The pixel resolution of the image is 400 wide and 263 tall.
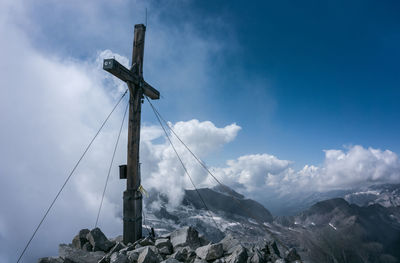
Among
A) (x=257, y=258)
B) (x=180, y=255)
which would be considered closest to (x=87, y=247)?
(x=180, y=255)

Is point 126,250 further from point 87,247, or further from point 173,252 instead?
point 87,247

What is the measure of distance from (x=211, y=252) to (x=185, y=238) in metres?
1.61

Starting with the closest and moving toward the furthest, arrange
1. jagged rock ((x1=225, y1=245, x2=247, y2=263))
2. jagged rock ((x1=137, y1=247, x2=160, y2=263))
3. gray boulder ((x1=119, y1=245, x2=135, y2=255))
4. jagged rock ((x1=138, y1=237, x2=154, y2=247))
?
jagged rock ((x1=137, y1=247, x2=160, y2=263)) < jagged rock ((x1=225, y1=245, x2=247, y2=263)) < gray boulder ((x1=119, y1=245, x2=135, y2=255)) < jagged rock ((x1=138, y1=237, x2=154, y2=247))

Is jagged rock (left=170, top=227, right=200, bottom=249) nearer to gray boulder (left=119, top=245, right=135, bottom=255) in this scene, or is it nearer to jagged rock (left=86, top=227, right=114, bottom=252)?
gray boulder (left=119, top=245, right=135, bottom=255)

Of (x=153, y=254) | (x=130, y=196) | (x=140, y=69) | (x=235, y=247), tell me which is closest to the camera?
(x=153, y=254)

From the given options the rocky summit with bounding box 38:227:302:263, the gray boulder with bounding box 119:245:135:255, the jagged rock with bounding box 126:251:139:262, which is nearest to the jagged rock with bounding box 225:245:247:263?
the rocky summit with bounding box 38:227:302:263

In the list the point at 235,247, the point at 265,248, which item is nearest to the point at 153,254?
the point at 235,247

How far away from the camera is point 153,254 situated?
7.60 meters

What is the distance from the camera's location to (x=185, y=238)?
30.1 ft

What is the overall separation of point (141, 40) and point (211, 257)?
9.56 metres

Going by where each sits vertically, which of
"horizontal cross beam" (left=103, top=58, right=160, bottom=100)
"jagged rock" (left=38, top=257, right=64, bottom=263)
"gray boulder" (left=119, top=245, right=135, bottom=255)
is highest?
"horizontal cross beam" (left=103, top=58, right=160, bottom=100)

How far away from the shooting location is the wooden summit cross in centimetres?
978

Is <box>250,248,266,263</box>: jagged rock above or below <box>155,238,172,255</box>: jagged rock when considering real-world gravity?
below

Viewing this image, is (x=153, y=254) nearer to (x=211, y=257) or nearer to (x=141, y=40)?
(x=211, y=257)
